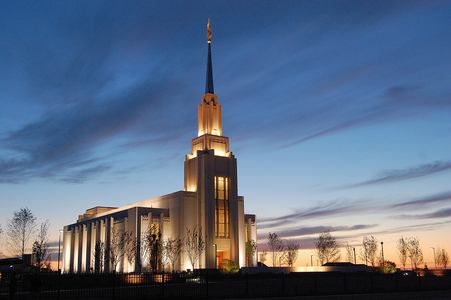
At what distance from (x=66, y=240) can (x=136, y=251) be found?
38.1 m

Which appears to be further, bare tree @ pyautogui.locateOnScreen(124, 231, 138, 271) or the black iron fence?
bare tree @ pyautogui.locateOnScreen(124, 231, 138, 271)

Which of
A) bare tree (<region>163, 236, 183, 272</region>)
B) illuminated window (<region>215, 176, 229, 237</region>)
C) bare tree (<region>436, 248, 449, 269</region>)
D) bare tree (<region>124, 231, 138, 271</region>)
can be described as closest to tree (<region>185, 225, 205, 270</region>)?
bare tree (<region>163, 236, 183, 272</region>)

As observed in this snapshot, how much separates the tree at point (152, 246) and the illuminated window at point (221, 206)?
30.6 feet

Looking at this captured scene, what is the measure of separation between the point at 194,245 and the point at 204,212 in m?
5.30

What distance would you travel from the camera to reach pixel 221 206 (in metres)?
73.4

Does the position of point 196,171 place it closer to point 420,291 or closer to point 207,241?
point 207,241

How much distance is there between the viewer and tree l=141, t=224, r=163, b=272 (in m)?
65.1

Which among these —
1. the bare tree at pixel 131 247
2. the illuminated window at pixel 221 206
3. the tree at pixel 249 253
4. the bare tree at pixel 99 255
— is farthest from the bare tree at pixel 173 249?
the tree at pixel 249 253

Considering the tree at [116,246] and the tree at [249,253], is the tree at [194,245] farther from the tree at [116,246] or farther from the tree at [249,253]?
the tree at [249,253]

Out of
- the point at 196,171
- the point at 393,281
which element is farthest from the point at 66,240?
the point at 393,281

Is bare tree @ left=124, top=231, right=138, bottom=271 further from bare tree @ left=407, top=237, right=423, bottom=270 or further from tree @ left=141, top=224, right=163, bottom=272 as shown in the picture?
bare tree @ left=407, top=237, right=423, bottom=270

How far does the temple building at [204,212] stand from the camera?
70750 millimetres

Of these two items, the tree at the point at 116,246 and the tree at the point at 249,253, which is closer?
the tree at the point at 116,246

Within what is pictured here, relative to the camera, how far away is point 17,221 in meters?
58.6
